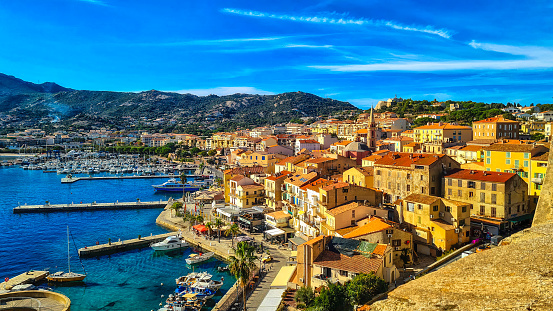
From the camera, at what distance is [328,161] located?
51.7m

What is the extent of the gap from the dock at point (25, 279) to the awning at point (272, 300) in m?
20.6

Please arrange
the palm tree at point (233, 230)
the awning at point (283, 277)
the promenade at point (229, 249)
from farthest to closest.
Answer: the palm tree at point (233, 230) → the awning at point (283, 277) → the promenade at point (229, 249)

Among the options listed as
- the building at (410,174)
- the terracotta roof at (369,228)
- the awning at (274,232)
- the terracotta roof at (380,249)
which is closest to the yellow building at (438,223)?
the terracotta roof at (369,228)

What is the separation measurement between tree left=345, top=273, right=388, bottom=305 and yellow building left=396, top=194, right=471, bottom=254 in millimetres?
10406

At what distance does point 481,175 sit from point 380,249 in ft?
52.0

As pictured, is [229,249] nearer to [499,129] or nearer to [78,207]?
[78,207]

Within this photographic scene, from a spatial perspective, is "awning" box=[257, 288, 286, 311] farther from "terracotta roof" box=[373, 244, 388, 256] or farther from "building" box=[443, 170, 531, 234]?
"building" box=[443, 170, 531, 234]

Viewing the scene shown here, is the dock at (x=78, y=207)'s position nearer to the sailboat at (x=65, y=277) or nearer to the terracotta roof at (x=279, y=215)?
the terracotta roof at (x=279, y=215)

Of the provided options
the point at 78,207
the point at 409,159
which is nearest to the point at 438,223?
the point at 409,159

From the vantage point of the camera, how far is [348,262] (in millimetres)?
25016

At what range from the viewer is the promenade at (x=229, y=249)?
1095 inches

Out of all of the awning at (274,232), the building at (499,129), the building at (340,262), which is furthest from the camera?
the building at (499,129)

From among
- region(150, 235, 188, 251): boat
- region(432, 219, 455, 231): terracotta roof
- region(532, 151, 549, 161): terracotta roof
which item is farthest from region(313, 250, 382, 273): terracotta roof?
region(532, 151, 549, 161): terracotta roof

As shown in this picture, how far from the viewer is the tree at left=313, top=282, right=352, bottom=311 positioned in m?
20.4
